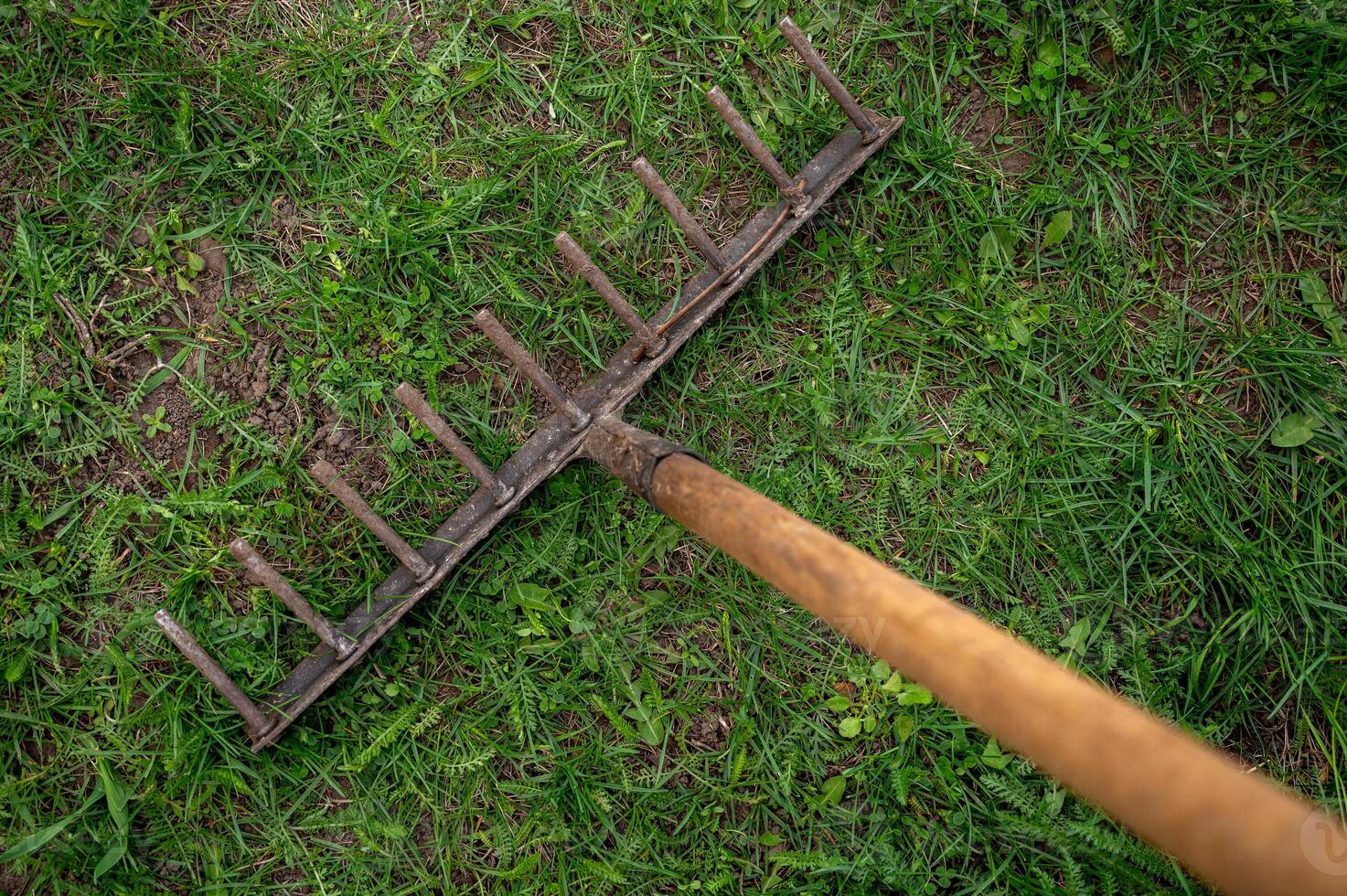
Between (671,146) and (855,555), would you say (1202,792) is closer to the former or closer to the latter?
(855,555)

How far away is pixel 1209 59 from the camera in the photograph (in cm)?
280

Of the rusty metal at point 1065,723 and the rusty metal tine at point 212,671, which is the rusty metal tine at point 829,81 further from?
the rusty metal tine at point 212,671

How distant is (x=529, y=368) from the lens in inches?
96.4

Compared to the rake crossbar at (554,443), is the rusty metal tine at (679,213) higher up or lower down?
higher up

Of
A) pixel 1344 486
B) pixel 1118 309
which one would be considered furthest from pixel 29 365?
pixel 1344 486

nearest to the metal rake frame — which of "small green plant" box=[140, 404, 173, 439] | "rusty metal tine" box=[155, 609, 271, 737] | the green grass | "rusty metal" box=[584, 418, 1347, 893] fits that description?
"rusty metal tine" box=[155, 609, 271, 737]

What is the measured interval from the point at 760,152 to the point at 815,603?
1.53 metres

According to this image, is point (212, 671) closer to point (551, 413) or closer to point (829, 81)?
point (551, 413)

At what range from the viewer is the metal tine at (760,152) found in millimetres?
2503

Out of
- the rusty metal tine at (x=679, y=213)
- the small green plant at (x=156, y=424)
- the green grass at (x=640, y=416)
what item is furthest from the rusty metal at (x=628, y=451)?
the small green plant at (x=156, y=424)

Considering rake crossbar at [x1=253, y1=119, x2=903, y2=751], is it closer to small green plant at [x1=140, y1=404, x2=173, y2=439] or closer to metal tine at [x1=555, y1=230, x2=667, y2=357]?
metal tine at [x1=555, y1=230, x2=667, y2=357]

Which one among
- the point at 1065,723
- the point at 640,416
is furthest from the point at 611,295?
the point at 1065,723

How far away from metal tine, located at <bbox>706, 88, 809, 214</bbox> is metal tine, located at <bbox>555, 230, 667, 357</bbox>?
584 mm

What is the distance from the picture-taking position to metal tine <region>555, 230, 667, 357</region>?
243 centimetres
